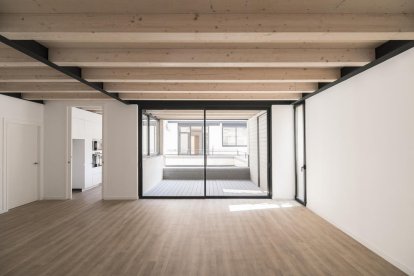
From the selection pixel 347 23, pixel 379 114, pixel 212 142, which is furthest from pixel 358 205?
pixel 212 142

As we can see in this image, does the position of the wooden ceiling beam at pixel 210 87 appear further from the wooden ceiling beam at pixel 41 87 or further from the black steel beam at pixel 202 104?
the black steel beam at pixel 202 104

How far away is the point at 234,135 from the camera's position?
16.0 m

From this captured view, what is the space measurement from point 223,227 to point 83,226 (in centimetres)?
224

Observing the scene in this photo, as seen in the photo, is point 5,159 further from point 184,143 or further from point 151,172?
point 184,143

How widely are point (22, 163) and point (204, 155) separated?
392 centimetres

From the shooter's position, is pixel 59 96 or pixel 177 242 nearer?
pixel 177 242

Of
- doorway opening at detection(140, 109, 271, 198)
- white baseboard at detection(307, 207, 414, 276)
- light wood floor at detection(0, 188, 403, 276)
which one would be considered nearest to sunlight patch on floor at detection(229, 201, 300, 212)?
light wood floor at detection(0, 188, 403, 276)

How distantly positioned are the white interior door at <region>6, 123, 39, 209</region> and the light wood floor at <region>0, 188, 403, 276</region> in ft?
1.27

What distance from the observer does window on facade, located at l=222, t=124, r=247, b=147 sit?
15938 mm

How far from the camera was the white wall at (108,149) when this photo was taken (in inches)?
260

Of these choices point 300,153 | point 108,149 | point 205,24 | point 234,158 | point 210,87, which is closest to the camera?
point 205,24

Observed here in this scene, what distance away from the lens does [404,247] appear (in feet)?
9.87

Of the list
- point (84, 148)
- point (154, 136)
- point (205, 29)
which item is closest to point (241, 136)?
point (154, 136)

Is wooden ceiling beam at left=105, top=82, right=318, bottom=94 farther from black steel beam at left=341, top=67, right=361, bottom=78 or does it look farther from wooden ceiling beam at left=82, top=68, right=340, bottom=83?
black steel beam at left=341, top=67, right=361, bottom=78
